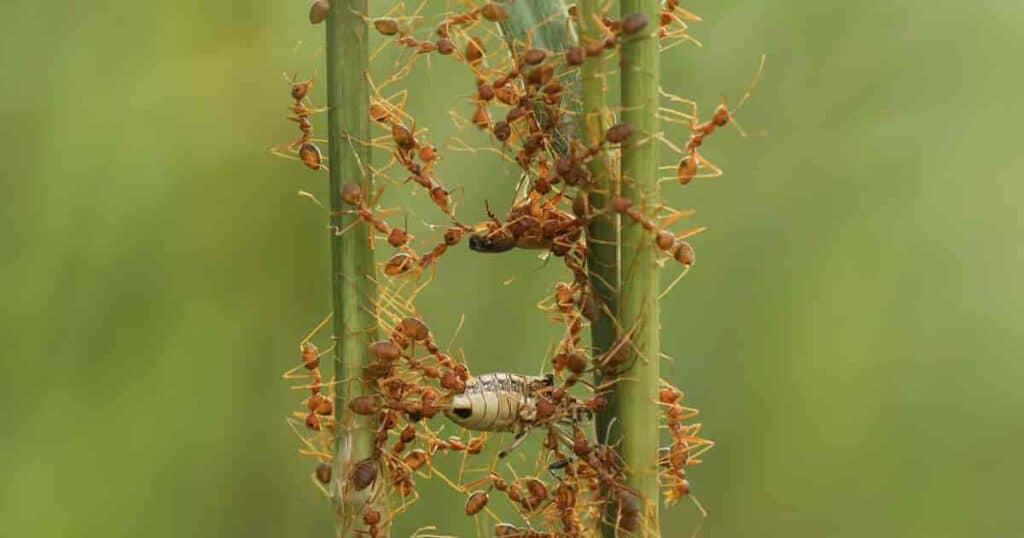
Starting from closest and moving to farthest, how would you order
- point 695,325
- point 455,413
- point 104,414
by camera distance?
point 455,413
point 104,414
point 695,325

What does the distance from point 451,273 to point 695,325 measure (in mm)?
290

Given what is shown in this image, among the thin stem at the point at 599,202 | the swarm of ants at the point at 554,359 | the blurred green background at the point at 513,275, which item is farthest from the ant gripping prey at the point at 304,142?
the blurred green background at the point at 513,275

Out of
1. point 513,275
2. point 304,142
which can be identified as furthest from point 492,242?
point 513,275

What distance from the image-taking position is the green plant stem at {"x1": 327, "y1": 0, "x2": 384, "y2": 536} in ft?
1.42

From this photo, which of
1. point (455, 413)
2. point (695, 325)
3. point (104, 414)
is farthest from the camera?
point (695, 325)

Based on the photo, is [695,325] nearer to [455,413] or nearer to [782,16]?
[782,16]

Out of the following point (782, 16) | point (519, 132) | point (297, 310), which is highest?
point (782, 16)

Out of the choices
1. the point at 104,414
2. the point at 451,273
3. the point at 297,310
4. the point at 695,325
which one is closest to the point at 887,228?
the point at 695,325

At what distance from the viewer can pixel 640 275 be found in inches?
16.7

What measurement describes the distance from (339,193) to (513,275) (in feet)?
2.61

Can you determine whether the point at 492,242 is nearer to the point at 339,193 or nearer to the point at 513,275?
the point at 339,193

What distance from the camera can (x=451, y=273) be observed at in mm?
1247

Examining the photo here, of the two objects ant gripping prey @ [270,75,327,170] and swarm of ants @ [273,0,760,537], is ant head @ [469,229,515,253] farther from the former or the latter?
ant gripping prey @ [270,75,327,170]

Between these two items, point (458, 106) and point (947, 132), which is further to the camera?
point (947, 132)
